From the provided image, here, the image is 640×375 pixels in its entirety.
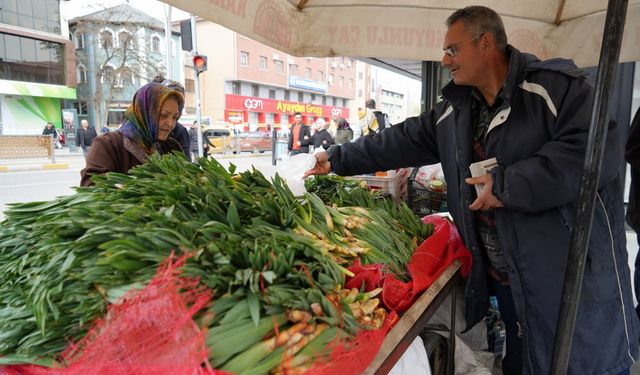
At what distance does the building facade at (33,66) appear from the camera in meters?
26.0

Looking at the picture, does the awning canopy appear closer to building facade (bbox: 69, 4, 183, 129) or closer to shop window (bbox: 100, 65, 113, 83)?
building facade (bbox: 69, 4, 183, 129)

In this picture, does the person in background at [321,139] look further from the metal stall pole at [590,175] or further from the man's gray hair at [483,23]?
the metal stall pole at [590,175]

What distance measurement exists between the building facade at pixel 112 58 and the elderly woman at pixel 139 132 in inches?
1003

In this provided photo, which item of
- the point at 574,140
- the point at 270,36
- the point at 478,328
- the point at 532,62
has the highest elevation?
the point at 270,36

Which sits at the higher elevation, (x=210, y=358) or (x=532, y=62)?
(x=532, y=62)

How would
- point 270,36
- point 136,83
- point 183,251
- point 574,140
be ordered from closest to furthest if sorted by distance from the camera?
point 183,251
point 574,140
point 270,36
point 136,83

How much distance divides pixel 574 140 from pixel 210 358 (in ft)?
4.86

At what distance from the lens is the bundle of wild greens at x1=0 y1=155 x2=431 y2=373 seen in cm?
109

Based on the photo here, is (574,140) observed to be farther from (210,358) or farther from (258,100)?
(258,100)

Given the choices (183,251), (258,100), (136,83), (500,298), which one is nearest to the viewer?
(183,251)

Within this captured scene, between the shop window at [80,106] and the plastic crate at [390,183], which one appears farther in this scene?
the shop window at [80,106]

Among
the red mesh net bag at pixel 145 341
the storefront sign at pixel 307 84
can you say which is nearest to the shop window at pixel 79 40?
the storefront sign at pixel 307 84

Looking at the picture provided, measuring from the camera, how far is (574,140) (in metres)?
1.64

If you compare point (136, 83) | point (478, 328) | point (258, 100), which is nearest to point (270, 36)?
point (478, 328)
